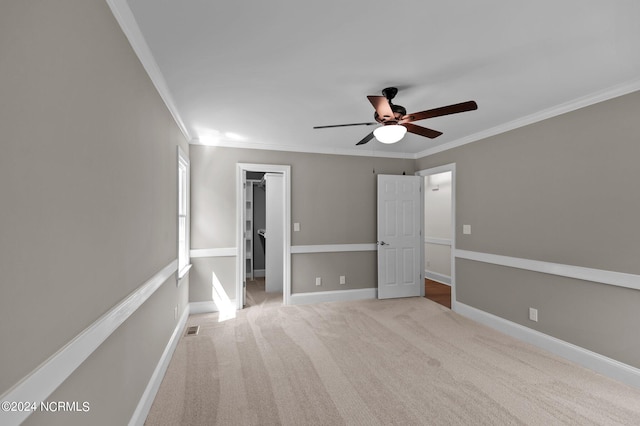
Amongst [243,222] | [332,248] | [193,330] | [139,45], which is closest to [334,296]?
[332,248]

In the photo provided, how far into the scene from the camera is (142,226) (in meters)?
2.09

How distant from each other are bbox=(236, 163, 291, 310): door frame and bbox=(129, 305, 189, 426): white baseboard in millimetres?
1113

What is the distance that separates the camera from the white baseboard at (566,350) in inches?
103

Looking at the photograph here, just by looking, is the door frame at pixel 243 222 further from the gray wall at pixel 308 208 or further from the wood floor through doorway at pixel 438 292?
the wood floor through doorway at pixel 438 292

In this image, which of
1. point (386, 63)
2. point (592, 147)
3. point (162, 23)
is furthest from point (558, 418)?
point (162, 23)

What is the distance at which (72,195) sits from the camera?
3.83ft

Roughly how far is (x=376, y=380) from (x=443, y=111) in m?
2.26

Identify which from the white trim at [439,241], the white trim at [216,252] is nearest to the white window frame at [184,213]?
the white trim at [216,252]

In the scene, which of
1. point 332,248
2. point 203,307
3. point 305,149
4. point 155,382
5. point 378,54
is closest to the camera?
point 378,54

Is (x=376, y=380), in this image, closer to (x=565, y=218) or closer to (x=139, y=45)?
(x=565, y=218)

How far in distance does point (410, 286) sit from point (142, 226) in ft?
14.1

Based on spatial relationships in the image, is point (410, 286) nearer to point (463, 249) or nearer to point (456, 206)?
point (463, 249)

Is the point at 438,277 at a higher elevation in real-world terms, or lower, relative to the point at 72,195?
lower

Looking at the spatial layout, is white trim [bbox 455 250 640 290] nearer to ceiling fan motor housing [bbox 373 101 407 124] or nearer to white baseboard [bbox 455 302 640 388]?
white baseboard [bbox 455 302 640 388]
